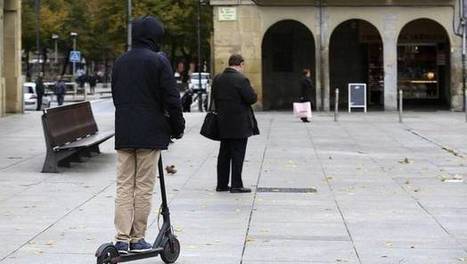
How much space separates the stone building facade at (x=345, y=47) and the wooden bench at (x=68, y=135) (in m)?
16.3

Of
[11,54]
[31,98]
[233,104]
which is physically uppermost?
[11,54]

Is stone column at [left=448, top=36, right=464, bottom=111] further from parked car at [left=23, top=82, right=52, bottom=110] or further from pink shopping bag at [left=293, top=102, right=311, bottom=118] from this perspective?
parked car at [left=23, top=82, right=52, bottom=110]

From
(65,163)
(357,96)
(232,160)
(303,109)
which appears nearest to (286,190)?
(232,160)

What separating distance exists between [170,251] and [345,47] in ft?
95.8

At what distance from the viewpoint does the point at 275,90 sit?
34.5m

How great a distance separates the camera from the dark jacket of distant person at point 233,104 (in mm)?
10305

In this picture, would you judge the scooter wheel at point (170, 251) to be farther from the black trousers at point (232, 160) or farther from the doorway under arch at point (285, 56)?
the doorway under arch at point (285, 56)

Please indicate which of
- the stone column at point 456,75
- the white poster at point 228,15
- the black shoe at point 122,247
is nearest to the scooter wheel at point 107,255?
the black shoe at point 122,247

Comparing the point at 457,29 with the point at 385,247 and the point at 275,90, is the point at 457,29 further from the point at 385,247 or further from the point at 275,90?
the point at 385,247

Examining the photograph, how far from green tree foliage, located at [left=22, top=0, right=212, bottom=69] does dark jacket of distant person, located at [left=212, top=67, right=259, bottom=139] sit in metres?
40.6

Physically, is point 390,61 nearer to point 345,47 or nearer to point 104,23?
point 345,47

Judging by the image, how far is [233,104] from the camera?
10.3m

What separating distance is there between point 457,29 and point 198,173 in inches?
828

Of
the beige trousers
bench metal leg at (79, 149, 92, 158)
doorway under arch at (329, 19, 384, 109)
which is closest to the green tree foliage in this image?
doorway under arch at (329, 19, 384, 109)
